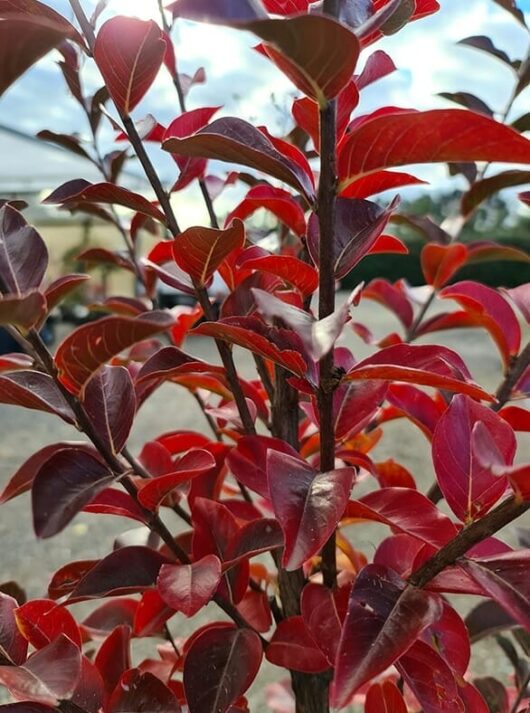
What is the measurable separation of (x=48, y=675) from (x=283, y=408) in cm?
28

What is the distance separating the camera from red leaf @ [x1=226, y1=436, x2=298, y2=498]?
1.72 feet

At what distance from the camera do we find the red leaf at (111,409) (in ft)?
1.55

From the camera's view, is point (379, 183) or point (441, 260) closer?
point (379, 183)

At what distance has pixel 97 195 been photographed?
1.61 ft

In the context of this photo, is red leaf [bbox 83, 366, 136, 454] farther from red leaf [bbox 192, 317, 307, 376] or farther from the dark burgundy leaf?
the dark burgundy leaf

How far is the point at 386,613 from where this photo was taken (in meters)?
0.39

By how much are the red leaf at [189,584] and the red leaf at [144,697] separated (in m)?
0.09

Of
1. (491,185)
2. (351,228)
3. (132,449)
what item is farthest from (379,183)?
(132,449)

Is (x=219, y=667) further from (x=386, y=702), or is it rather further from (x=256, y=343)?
(x=256, y=343)

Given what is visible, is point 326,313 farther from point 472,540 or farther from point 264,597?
point 264,597

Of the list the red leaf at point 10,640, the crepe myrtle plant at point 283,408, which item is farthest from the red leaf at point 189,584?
the red leaf at point 10,640

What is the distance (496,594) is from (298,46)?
0.31 m

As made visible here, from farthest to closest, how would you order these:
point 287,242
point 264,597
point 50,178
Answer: point 50,178 → point 287,242 → point 264,597

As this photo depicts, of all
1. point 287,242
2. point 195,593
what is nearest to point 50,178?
point 287,242
